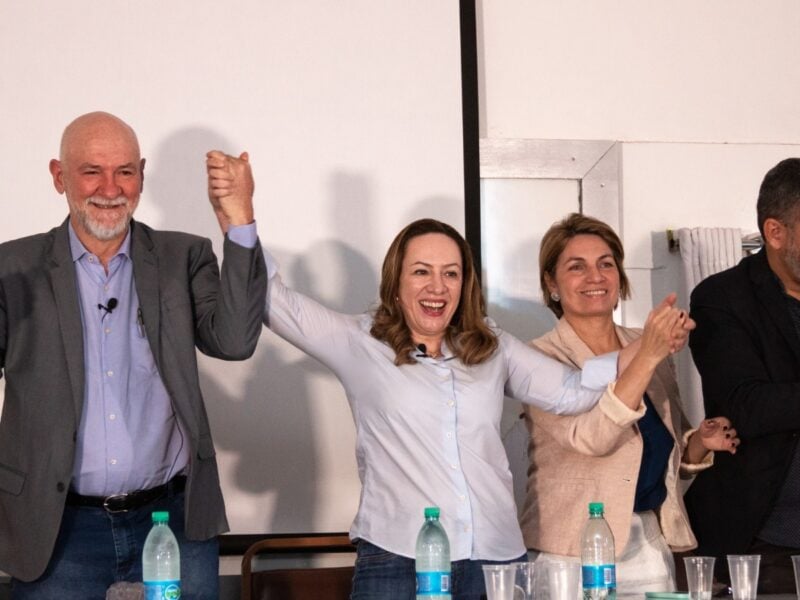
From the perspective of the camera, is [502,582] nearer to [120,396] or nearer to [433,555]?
[433,555]

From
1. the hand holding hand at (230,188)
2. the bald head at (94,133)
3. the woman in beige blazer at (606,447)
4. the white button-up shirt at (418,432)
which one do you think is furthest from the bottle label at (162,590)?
the woman in beige blazer at (606,447)

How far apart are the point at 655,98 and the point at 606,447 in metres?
1.90

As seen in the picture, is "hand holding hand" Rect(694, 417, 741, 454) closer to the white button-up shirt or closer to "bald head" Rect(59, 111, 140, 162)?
the white button-up shirt

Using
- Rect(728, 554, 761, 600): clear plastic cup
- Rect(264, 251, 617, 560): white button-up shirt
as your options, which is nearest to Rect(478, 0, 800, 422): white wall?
Rect(264, 251, 617, 560): white button-up shirt

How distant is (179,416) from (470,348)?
756 millimetres

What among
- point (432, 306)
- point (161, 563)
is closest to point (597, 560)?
point (432, 306)

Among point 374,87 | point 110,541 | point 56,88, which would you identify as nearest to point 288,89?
point 374,87

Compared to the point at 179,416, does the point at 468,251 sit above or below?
above

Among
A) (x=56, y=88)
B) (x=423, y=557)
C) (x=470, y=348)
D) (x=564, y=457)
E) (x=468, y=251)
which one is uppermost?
(x=56, y=88)

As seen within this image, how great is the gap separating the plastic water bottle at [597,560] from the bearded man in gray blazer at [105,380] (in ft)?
2.82

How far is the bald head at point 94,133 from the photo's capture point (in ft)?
9.68

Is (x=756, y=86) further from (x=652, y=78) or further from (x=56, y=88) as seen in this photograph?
(x=56, y=88)

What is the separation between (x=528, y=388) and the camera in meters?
3.25

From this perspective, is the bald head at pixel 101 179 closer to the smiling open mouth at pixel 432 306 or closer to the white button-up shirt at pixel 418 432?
the white button-up shirt at pixel 418 432
